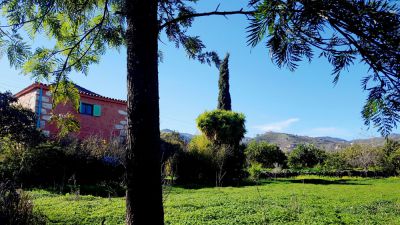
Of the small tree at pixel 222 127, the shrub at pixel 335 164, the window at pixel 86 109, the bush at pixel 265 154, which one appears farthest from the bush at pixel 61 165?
the shrub at pixel 335 164

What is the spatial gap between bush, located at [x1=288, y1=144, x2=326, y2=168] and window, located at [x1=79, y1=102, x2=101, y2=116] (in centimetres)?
1527

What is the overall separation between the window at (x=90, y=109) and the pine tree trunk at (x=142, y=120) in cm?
1660

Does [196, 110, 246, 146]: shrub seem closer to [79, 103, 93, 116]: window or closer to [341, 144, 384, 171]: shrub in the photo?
[79, 103, 93, 116]: window

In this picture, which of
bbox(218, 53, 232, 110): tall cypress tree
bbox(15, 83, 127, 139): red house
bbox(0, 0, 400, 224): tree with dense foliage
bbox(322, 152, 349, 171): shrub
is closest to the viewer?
bbox(0, 0, 400, 224): tree with dense foliage

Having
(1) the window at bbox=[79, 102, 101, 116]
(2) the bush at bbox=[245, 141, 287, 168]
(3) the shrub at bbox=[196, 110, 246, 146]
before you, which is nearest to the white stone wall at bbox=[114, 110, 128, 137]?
(1) the window at bbox=[79, 102, 101, 116]

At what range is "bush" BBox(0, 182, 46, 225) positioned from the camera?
3551mm

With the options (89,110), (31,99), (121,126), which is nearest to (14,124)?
(31,99)

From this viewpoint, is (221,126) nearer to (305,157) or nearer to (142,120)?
(305,157)

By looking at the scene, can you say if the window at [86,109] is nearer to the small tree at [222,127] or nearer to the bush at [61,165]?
the bush at [61,165]

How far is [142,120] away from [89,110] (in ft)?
55.9

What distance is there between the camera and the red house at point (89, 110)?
591 inches

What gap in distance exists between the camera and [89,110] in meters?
17.6

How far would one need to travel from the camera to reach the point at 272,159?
81.4 ft

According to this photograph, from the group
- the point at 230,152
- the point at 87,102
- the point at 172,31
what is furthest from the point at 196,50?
the point at 87,102
